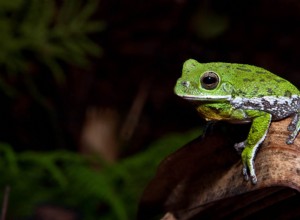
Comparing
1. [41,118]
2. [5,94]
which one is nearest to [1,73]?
[5,94]

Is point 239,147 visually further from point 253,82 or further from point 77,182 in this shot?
point 77,182

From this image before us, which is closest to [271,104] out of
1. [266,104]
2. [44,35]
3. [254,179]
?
[266,104]

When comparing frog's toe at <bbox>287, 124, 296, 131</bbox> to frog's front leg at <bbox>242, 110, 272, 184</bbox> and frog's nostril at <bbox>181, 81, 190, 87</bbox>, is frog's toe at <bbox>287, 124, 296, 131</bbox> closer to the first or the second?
frog's front leg at <bbox>242, 110, 272, 184</bbox>

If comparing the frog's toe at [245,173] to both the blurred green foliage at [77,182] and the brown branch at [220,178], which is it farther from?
the blurred green foliage at [77,182]

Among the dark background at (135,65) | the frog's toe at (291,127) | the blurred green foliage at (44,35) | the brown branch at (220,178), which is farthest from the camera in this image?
the dark background at (135,65)

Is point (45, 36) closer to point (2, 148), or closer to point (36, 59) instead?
point (36, 59)

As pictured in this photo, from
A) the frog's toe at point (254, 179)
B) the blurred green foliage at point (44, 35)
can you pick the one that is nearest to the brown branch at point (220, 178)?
the frog's toe at point (254, 179)

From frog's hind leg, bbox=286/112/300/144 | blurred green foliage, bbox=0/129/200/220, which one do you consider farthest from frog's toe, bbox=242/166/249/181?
blurred green foliage, bbox=0/129/200/220
